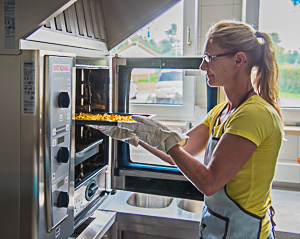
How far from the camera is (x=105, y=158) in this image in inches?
68.1

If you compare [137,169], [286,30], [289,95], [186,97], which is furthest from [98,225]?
[286,30]

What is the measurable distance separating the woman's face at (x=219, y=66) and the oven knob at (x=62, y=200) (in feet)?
2.07

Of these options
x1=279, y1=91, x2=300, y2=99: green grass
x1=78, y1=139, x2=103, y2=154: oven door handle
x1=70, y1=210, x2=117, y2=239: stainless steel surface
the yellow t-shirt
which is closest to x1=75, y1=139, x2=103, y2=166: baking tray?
x1=78, y1=139, x2=103, y2=154: oven door handle

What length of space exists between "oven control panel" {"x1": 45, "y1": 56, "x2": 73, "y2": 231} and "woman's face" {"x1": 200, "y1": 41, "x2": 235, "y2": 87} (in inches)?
19.0

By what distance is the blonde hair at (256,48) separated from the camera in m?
1.26

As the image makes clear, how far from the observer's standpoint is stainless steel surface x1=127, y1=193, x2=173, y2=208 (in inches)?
76.1

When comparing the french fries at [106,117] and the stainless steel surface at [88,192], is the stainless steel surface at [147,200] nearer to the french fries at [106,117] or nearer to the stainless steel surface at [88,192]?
the stainless steel surface at [88,192]

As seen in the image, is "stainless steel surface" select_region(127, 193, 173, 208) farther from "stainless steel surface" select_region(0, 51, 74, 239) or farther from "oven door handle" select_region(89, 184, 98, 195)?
"stainless steel surface" select_region(0, 51, 74, 239)

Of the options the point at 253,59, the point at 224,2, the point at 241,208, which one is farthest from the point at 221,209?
the point at 224,2

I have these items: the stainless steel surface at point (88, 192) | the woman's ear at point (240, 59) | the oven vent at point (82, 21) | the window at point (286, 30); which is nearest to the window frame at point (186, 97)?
the window at point (286, 30)

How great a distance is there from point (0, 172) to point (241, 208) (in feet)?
2.57

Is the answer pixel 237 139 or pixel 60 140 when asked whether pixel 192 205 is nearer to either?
pixel 237 139

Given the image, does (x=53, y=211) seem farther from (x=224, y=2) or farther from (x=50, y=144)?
(x=224, y=2)

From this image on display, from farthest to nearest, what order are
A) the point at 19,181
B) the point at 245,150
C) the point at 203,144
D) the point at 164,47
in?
the point at 164,47, the point at 203,144, the point at 245,150, the point at 19,181
